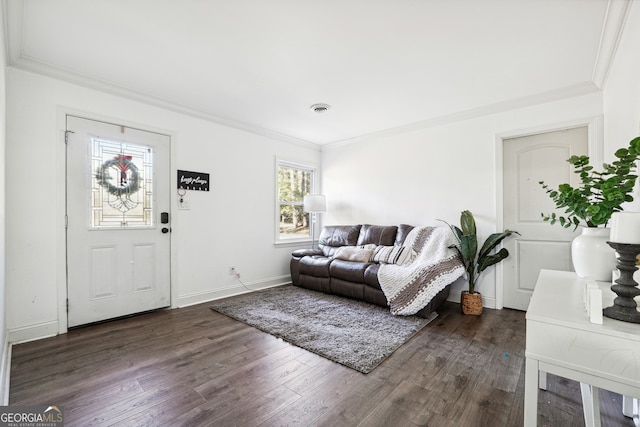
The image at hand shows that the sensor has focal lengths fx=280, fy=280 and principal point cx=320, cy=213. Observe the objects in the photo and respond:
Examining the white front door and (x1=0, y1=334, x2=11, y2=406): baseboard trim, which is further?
the white front door

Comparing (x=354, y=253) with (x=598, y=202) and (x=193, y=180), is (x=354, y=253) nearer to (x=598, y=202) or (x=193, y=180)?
(x=193, y=180)

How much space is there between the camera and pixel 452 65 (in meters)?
2.41

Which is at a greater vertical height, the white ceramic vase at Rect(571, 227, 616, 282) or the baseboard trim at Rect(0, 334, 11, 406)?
the white ceramic vase at Rect(571, 227, 616, 282)

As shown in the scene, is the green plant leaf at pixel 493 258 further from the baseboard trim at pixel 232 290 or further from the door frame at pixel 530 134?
the baseboard trim at pixel 232 290

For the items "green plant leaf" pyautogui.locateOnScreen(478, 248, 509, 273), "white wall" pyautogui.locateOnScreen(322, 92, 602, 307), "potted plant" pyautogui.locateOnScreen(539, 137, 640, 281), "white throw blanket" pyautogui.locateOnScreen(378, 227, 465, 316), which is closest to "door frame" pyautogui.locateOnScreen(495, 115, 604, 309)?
"white wall" pyautogui.locateOnScreen(322, 92, 602, 307)

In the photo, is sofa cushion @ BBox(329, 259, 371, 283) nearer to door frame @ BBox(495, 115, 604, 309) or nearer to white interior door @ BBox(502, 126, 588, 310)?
door frame @ BBox(495, 115, 604, 309)

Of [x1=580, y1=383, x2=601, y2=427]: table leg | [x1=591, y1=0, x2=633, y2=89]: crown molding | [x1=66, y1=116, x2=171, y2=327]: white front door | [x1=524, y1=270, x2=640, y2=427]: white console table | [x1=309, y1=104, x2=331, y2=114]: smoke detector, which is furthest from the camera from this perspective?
[x1=309, y1=104, x2=331, y2=114]: smoke detector

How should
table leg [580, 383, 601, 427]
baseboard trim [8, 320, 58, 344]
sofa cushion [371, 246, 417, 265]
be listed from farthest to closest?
sofa cushion [371, 246, 417, 265] < baseboard trim [8, 320, 58, 344] < table leg [580, 383, 601, 427]

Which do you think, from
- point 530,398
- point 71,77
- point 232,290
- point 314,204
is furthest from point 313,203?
point 530,398

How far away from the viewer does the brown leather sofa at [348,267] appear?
3227 mm

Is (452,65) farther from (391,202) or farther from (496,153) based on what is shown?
(391,202)

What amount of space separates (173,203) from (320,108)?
2.07 m

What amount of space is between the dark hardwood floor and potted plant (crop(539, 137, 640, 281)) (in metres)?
0.81

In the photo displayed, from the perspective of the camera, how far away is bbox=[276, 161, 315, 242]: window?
4613 mm
